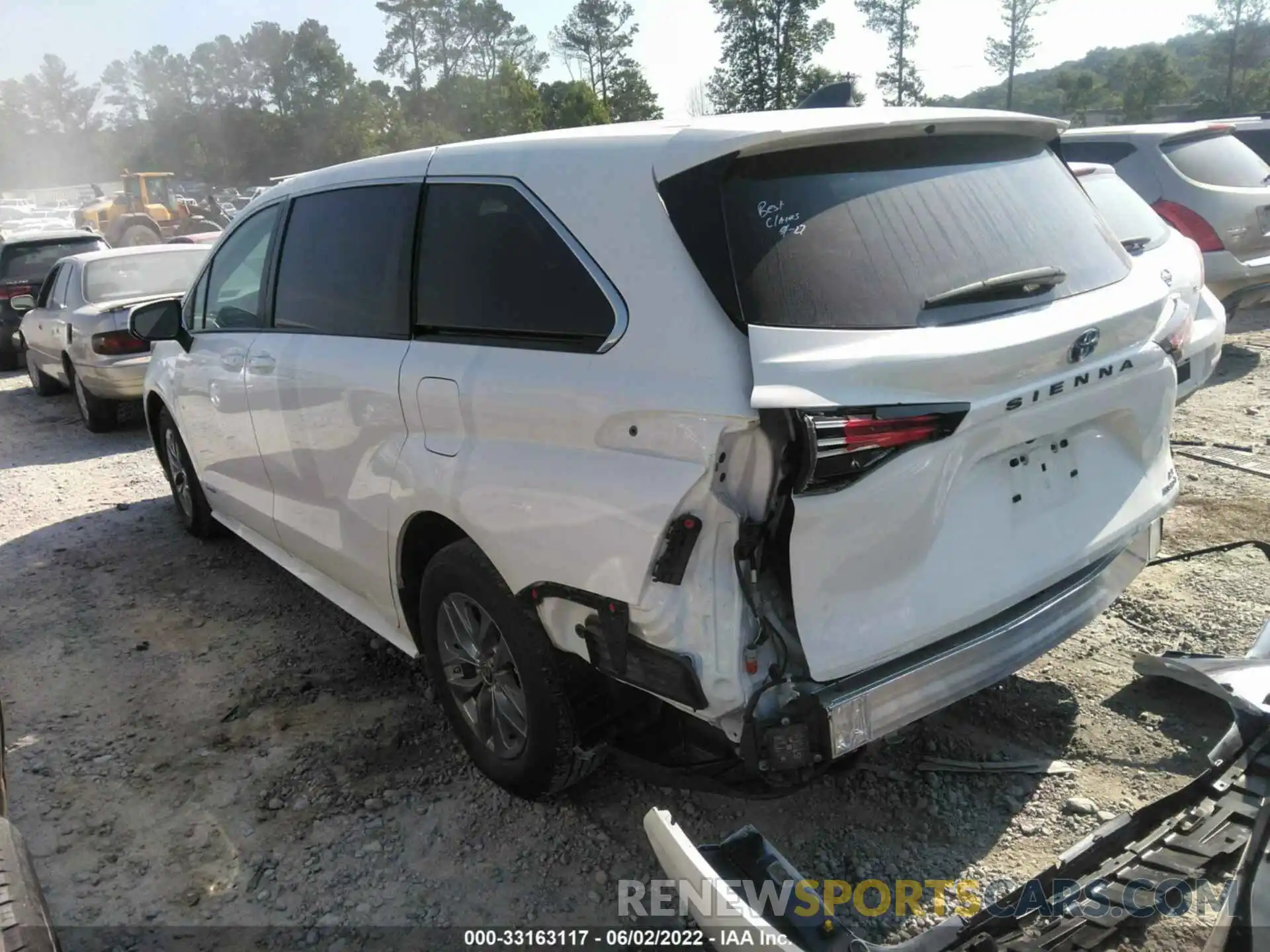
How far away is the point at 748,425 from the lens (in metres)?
2.08

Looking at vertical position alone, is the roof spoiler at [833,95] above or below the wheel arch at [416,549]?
above

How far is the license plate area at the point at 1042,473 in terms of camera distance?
251 cm

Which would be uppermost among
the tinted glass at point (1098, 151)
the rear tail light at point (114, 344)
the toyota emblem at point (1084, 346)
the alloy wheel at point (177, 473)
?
the tinted glass at point (1098, 151)

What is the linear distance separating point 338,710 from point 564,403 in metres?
1.92

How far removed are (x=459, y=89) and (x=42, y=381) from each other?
5415 centimetres

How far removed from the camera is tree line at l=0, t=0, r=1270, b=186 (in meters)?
38.2

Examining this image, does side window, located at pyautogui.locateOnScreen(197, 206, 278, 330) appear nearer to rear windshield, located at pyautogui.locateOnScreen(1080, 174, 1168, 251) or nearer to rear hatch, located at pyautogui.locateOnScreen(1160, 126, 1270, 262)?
rear windshield, located at pyautogui.locateOnScreen(1080, 174, 1168, 251)

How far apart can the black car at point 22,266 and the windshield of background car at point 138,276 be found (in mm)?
4236

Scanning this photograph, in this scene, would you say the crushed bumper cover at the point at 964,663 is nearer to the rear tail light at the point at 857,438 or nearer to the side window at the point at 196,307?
the rear tail light at the point at 857,438

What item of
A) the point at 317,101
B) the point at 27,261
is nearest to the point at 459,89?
the point at 317,101

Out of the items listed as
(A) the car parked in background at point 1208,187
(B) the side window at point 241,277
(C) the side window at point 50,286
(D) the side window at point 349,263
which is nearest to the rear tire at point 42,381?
(C) the side window at point 50,286

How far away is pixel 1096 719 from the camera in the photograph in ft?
10.6

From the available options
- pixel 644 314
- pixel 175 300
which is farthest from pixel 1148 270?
pixel 175 300

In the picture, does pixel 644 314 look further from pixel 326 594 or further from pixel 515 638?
pixel 326 594
